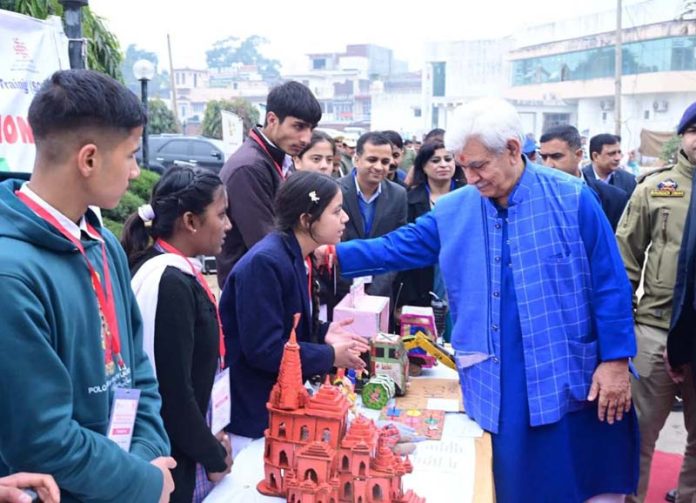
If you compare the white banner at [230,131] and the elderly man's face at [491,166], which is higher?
the white banner at [230,131]

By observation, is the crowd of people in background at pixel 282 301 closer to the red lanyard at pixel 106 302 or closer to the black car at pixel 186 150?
the red lanyard at pixel 106 302

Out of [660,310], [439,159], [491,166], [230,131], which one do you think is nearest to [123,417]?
[491,166]

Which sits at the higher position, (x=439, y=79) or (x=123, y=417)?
(x=439, y=79)

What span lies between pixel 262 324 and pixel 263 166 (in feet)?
3.86

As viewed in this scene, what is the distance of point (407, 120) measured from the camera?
46.0m

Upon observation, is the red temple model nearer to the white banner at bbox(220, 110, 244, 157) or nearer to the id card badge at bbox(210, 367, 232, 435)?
the id card badge at bbox(210, 367, 232, 435)

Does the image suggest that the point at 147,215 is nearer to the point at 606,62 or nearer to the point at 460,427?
the point at 460,427

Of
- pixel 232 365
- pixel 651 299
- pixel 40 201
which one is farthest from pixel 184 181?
pixel 651 299

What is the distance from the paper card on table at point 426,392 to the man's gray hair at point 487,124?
972mm

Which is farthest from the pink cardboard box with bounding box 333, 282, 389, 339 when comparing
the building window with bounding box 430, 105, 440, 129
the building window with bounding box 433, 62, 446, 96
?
the building window with bounding box 433, 62, 446, 96

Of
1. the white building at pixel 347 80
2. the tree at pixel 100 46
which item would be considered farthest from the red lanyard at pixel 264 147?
the white building at pixel 347 80

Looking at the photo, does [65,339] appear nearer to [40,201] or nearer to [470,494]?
[40,201]

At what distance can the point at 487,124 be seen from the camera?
2250 millimetres

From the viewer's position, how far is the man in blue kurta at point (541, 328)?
2252mm
